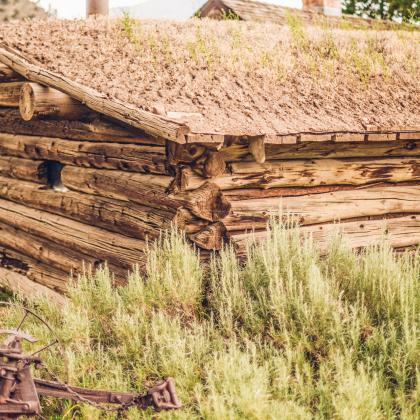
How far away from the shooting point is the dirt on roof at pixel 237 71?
6.03m

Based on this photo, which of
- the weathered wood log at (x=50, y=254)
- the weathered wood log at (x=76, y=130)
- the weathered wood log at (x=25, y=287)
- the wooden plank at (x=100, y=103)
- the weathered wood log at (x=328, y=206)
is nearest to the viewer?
the wooden plank at (x=100, y=103)

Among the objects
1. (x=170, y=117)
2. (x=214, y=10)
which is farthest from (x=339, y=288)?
(x=214, y=10)

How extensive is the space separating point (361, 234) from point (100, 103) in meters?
3.01

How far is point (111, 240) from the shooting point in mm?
6672

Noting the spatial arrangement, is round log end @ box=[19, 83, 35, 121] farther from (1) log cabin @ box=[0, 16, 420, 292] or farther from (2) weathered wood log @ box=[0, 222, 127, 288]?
(2) weathered wood log @ box=[0, 222, 127, 288]

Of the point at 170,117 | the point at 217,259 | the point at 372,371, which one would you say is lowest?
the point at 372,371

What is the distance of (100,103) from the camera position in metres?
5.88

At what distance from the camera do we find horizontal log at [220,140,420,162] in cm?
590

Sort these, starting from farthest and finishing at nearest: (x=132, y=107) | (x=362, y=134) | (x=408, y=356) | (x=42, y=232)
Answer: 1. (x=42, y=232)
2. (x=362, y=134)
3. (x=132, y=107)
4. (x=408, y=356)

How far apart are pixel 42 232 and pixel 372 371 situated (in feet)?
15.0

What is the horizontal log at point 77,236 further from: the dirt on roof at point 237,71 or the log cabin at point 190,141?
the dirt on roof at point 237,71

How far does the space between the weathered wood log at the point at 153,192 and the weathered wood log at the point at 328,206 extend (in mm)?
197

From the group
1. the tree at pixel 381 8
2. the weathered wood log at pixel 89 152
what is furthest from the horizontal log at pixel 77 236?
the tree at pixel 381 8

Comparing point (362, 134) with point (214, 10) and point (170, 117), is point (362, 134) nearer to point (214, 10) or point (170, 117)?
point (170, 117)
